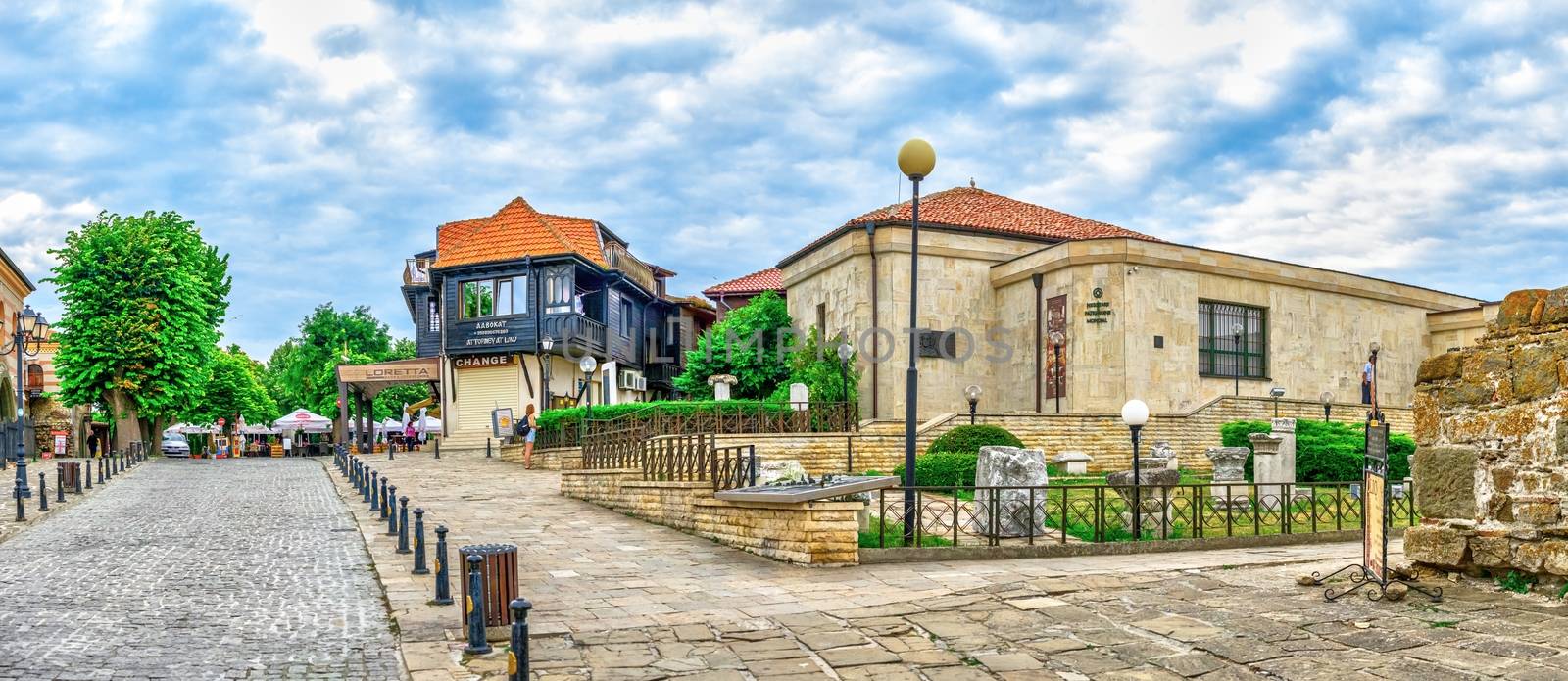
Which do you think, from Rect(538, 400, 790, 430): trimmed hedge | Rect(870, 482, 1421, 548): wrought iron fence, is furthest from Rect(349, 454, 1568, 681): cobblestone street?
Rect(538, 400, 790, 430): trimmed hedge

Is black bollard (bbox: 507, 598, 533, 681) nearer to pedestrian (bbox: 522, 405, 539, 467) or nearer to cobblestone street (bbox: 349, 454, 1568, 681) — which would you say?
cobblestone street (bbox: 349, 454, 1568, 681)

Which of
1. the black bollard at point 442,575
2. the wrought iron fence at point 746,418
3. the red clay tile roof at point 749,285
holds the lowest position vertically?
the black bollard at point 442,575

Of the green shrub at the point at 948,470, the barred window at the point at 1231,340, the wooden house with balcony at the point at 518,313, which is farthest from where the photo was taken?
the wooden house with balcony at the point at 518,313

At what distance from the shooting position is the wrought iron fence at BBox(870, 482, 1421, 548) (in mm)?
13125

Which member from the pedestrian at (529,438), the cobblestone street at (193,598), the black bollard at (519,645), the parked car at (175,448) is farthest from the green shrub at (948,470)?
the parked car at (175,448)

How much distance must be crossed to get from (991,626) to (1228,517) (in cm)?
647

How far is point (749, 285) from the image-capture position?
48938mm

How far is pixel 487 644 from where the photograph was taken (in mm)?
8055

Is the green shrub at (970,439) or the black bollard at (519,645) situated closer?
the black bollard at (519,645)

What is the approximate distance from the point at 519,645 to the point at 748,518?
7307 mm

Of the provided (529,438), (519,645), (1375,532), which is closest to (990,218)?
(529,438)

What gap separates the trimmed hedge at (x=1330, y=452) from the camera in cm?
2138

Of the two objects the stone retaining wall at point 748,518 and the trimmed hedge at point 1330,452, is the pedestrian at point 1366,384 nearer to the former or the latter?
the trimmed hedge at point 1330,452

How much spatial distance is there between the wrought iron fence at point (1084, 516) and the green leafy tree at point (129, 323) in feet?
106
